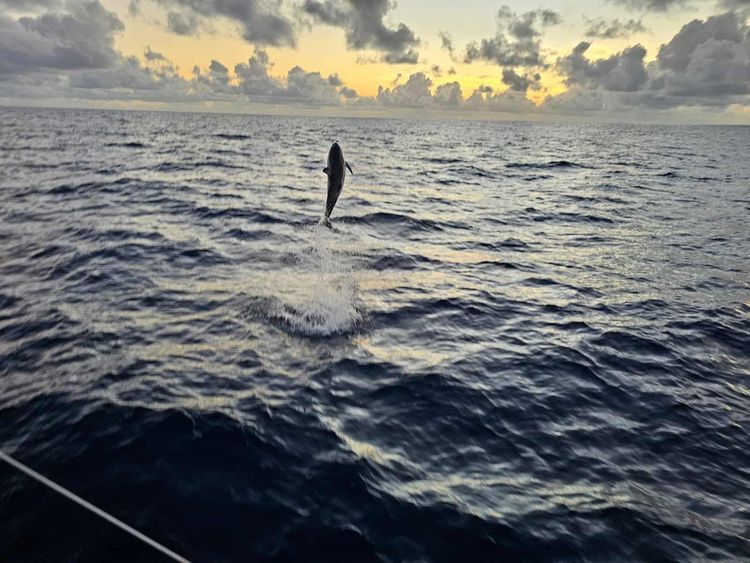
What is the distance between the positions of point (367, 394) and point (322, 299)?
161 inches

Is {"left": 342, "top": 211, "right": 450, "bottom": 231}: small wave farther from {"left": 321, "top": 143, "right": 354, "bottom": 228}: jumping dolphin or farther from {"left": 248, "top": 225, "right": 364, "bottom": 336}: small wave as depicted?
{"left": 321, "top": 143, "right": 354, "bottom": 228}: jumping dolphin

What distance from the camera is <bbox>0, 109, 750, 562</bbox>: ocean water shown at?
5.40m

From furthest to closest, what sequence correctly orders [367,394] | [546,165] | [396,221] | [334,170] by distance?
[546,165] < [396,221] < [334,170] < [367,394]

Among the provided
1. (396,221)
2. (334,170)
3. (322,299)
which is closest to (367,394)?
(322,299)

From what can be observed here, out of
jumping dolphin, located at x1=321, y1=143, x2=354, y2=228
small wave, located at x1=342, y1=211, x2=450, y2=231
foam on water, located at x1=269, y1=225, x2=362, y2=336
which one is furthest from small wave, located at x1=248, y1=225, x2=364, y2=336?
small wave, located at x1=342, y1=211, x2=450, y2=231

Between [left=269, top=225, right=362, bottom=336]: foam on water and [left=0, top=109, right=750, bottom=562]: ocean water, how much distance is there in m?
0.09

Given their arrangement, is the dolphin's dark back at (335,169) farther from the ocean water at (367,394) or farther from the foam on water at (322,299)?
the ocean water at (367,394)

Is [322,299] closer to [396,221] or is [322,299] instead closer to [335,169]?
[335,169]

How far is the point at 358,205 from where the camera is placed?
26.0 meters

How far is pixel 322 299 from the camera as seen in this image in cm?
1162

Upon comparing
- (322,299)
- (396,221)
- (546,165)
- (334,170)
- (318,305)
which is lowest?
(546,165)

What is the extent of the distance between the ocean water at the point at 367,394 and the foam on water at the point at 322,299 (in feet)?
0.28

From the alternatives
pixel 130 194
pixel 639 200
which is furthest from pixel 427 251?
pixel 639 200

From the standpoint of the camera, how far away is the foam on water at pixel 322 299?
1034 cm
